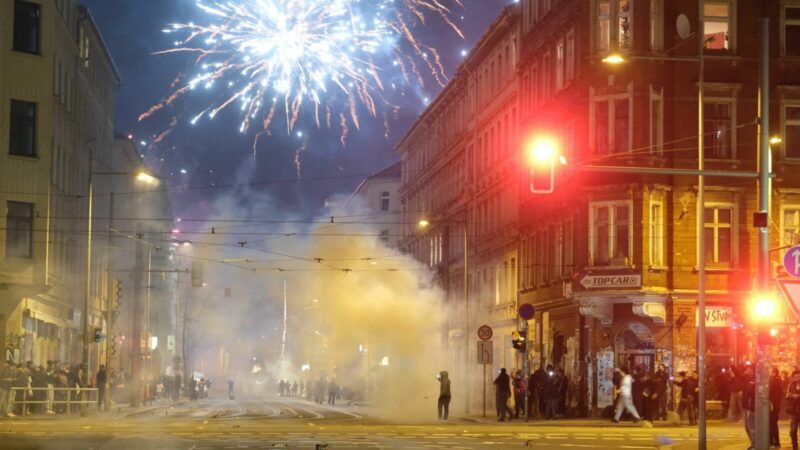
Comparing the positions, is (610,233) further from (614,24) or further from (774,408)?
(774,408)

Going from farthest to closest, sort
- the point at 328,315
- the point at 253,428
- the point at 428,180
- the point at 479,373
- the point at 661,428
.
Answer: the point at 328,315, the point at 428,180, the point at 479,373, the point at 661,428, the point at 253,428

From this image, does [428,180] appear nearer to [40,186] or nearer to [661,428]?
[40,186]

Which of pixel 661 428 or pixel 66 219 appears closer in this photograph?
pixel 661 428

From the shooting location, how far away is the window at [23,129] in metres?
49.4

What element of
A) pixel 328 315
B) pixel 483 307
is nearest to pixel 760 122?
pixel 483 307

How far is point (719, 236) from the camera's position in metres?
47.0

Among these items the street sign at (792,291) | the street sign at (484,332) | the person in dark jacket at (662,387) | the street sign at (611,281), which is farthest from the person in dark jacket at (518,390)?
the street sign at (792,291)

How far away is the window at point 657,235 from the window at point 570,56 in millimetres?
6241

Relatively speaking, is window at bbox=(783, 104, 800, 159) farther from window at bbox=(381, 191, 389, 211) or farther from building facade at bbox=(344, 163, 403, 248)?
window at bbox=(381, 191, 389, 211)

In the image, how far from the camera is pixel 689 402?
4162cm

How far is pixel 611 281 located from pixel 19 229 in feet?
72.0

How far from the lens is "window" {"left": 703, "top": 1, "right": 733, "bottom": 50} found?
155 ft

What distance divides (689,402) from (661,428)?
2.89 m

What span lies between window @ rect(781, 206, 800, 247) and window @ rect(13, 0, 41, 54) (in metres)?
28.5
